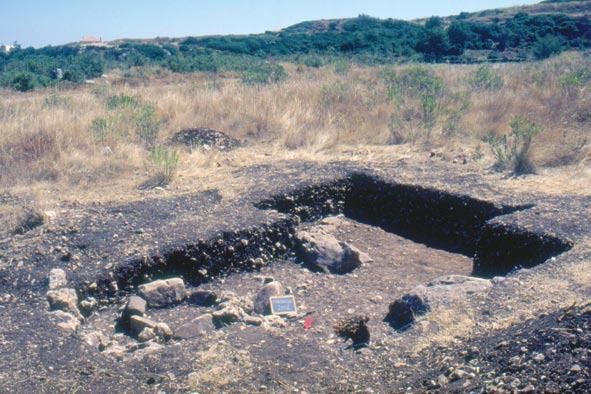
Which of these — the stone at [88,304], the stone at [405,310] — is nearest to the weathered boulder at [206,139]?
the stone at [88,304]

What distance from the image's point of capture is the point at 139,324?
15.0 ft

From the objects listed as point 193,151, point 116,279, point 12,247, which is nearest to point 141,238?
point 116,279

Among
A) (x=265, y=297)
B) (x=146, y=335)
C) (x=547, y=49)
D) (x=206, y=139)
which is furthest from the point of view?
(x=547, y=49)

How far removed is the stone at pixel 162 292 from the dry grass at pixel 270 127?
7.00ft

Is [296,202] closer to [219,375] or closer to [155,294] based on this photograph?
[155,294]

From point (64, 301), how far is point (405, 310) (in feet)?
8.70

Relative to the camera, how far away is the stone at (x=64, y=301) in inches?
178

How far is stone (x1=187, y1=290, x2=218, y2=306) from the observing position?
5141 mm

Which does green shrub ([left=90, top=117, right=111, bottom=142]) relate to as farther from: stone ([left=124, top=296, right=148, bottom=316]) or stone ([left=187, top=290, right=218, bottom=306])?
stone ([left=124, top=296, right=148, bottom=316])

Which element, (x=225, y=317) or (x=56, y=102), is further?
(x=56, y=102)

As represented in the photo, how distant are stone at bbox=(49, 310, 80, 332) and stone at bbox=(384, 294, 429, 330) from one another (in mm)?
2427

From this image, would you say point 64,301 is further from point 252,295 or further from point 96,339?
point 252,295

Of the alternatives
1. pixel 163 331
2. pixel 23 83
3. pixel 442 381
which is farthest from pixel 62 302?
pixel 23 83

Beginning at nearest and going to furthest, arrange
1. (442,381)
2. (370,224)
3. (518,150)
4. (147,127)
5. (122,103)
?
(442,381) < (370,224) < (518,150) < (147,127) < (122,103)
